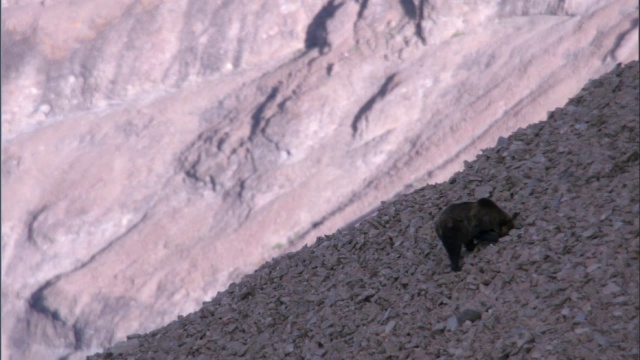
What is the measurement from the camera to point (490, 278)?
29.2ft

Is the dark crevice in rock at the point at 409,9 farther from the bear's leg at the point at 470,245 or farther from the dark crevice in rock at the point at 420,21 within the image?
the bear's leg at the point at 470,245

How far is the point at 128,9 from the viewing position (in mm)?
59031

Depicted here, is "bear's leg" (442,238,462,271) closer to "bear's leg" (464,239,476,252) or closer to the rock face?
"bear's leg" (464,239,476,252)

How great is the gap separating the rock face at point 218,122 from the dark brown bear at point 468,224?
39201 mm

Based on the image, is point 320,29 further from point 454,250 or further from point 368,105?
point 454,250

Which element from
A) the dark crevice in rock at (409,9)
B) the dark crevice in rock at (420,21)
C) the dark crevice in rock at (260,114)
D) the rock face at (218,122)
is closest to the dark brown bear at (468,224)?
the rock face at (218,122)

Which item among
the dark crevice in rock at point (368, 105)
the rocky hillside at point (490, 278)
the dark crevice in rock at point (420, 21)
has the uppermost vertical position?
the rocky hillside at point (490, 278)

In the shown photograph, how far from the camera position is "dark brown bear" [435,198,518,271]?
9.29 meters

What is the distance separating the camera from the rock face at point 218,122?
52125mm

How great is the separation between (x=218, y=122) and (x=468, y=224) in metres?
51.4

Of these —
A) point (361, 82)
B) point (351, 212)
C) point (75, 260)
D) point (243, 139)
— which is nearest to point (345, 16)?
point (361, 82)

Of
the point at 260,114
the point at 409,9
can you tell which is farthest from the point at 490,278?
the point at 409,9

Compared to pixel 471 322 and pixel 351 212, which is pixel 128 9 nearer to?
pixel 351 212

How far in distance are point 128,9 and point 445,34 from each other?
19774mm
